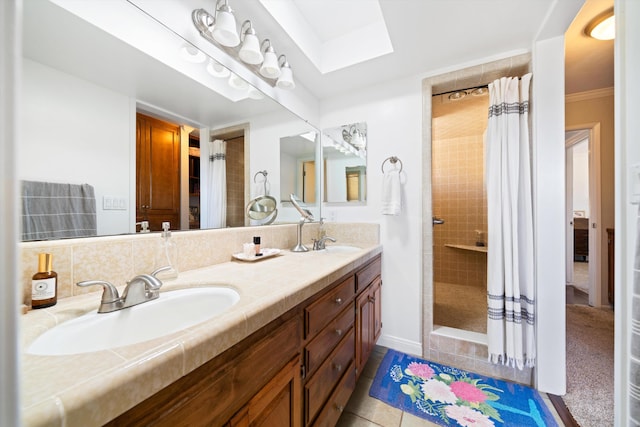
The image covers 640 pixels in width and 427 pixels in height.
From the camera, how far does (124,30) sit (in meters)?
0.92

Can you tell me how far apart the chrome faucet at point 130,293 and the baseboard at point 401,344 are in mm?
1712

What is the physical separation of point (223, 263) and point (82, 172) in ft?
2.13

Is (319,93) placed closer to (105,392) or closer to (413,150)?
(413,150)

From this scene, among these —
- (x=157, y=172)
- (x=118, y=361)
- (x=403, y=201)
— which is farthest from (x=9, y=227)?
(x=403, y=201)

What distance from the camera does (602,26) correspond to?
1.59 meters

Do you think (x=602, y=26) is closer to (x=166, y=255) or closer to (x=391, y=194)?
(x=391, y=194)

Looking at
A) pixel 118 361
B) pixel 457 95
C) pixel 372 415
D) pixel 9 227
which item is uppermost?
pixel 457 95

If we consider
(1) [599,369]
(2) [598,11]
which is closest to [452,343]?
(1) [599,369]

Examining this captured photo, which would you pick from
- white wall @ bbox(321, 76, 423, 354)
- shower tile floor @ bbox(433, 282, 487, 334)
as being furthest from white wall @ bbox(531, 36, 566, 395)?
white wall @ bbox(321, 76, 423, 354)

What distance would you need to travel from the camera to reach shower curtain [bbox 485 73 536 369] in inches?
56.8

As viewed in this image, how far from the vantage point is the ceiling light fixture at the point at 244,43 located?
1.14m

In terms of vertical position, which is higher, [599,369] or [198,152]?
[198,152]

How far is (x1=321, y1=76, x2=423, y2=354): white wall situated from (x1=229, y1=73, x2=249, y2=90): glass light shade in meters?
1.01

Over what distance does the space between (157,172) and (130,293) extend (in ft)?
1.71
